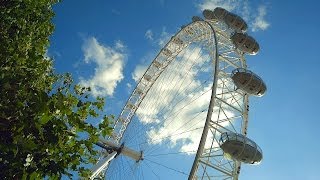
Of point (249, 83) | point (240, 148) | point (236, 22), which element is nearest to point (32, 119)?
point (240, 148)

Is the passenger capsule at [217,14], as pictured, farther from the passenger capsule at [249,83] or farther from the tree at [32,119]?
the tree at [32,119]

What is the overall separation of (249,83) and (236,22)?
6964 mm

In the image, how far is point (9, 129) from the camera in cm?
628

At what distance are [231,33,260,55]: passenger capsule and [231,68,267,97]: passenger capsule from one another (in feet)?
10.4

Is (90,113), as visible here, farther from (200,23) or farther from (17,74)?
(200,23)

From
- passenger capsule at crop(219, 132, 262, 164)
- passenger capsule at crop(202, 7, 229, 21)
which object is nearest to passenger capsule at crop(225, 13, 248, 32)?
passenger capsule at crop(202, 7, 229, 21)

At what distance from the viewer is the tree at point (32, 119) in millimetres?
5734

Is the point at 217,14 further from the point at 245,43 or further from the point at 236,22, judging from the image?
the point at 245,43

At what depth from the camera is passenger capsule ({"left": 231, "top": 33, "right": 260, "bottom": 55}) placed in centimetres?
2470

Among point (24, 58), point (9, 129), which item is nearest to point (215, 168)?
point (24, 58)

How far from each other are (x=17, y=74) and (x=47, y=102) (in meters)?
1.91

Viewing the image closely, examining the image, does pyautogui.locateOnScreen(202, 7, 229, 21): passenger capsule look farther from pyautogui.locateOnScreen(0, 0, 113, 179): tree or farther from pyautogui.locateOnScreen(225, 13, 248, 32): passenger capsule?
pyautogui.locateOnScreen(0, 0, 113, 179): tree

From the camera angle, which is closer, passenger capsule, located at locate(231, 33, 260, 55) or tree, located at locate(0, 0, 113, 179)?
tree, located at locate(0, 0, 113, 179)

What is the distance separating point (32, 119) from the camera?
5828 mm
